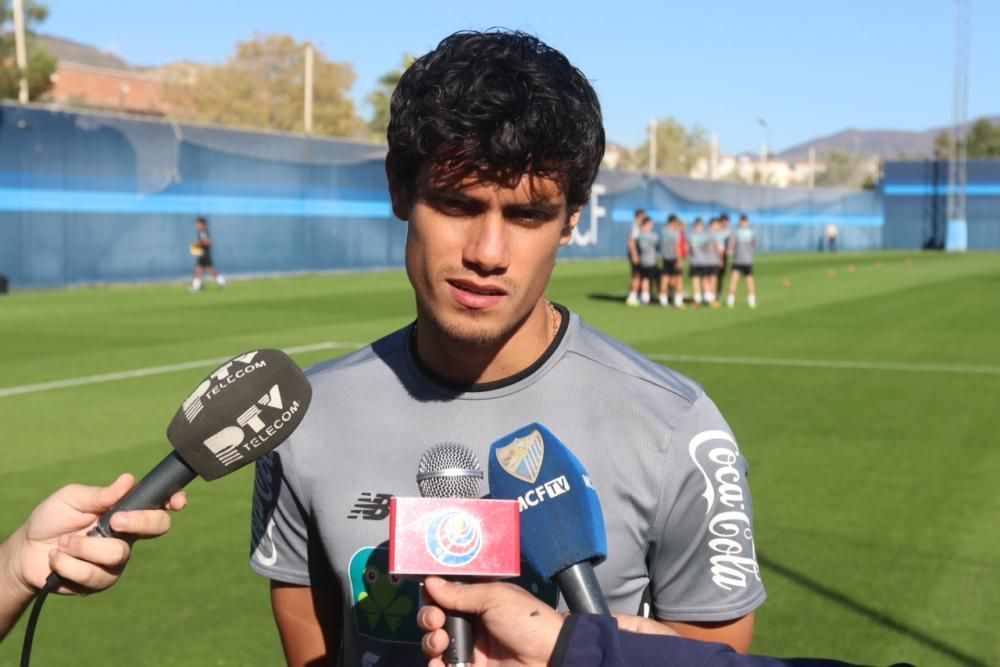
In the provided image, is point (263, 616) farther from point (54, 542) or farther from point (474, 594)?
point (474, 594)

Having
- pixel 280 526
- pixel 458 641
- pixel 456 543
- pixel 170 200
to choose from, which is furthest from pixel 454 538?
pixel 170 200

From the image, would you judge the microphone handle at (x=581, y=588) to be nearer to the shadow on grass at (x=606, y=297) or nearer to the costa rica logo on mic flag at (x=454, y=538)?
the costa rica logo on mic flag at (x=454, y=538)

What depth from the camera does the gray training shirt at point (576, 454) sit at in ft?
9.16

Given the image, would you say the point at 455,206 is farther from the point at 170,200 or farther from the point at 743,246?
the point at 170,200

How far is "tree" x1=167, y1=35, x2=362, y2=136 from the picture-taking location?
98.9 metres

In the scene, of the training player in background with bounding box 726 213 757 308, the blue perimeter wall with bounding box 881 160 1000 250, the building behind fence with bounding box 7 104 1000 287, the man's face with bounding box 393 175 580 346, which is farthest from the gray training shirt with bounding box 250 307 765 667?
the blue perimeter wall with bounding box 881 160 1000 250

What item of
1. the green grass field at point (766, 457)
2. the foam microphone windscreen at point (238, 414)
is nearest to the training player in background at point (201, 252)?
the green grass field at point (766, 457)

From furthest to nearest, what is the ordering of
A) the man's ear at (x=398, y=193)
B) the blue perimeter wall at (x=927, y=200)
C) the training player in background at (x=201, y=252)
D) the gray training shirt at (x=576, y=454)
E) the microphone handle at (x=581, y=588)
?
the blue perimeter wall at (x=927, y=200) → the training player in background at (x=201, y=252) → the man's ear at (x=398, y=193) → the gray training shirt at (x=576, y=454) → the microphone handle at (x=581, y=588)

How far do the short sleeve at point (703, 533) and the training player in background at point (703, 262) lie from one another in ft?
73.7

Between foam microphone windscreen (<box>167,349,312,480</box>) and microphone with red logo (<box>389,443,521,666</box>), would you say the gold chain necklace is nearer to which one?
foam microphone windscreen (<box>167,349,312,480</box>)

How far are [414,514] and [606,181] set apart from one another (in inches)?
2016

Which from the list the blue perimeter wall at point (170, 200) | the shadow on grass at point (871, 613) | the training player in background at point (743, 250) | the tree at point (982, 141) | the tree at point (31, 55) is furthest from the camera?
the tree at point (982, 141)

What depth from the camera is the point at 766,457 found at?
10203 millimetres

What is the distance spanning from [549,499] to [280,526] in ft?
3.38
